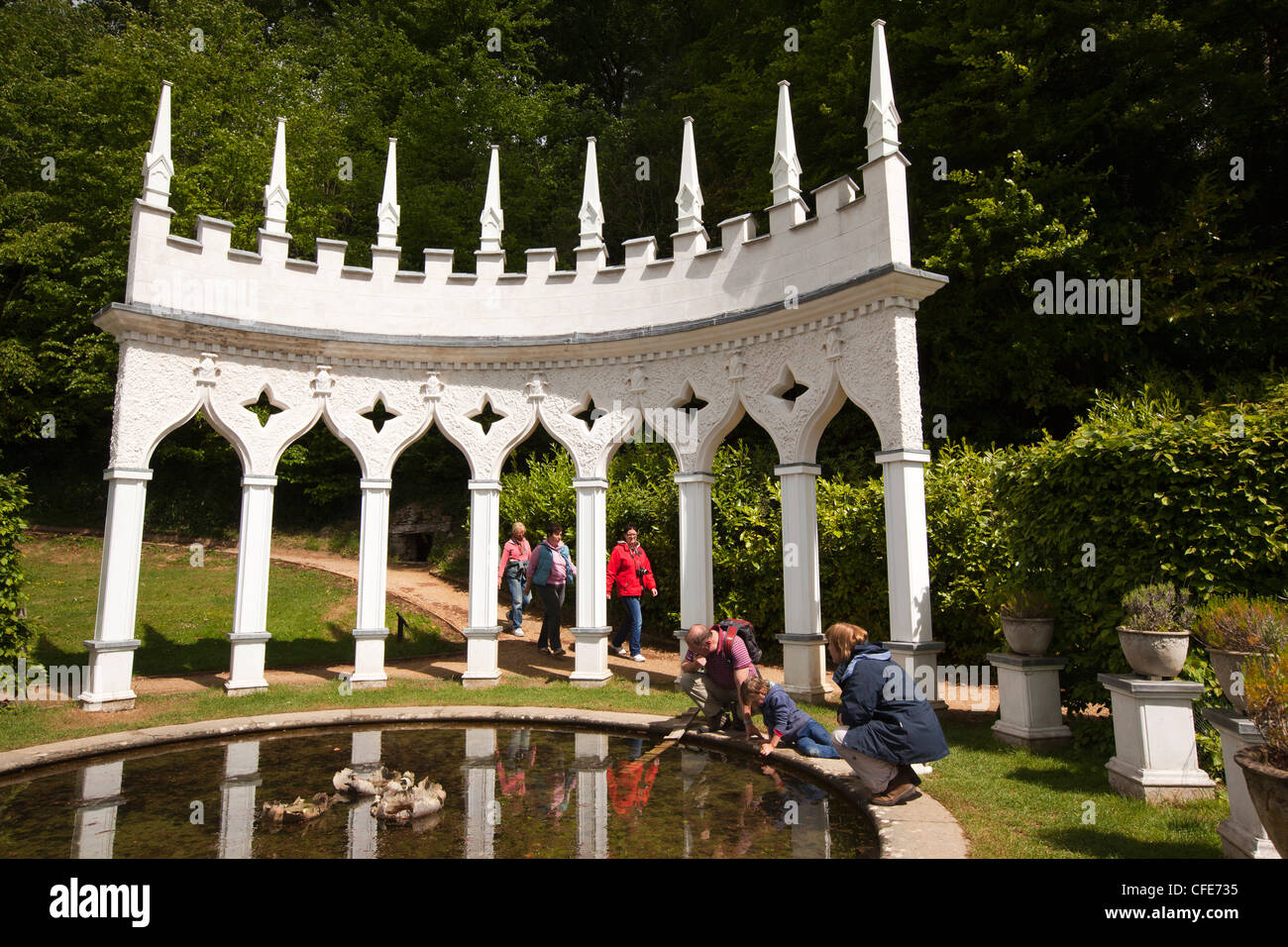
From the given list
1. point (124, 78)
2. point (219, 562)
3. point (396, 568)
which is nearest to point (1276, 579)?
point (396, 568)

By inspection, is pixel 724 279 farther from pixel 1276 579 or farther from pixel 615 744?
pixel 1276 579

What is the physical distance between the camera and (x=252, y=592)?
36.7ft

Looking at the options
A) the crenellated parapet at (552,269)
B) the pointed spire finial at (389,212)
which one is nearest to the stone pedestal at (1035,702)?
the crenellated parapet at (552,269)

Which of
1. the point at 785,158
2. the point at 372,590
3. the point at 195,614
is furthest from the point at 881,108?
the point at 195,614

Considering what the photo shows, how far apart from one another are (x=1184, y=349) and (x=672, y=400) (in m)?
9.91

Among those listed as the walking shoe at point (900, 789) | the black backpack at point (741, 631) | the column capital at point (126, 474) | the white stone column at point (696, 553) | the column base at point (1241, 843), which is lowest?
the walking shoe at point (900, 789)

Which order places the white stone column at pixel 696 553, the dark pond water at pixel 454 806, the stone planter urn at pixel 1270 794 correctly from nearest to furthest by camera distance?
the stone planter urn at pixel 1270 794
the dark pond water at pixel 454 806
the white stone column at pixel 696 553

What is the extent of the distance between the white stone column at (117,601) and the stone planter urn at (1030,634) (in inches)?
399

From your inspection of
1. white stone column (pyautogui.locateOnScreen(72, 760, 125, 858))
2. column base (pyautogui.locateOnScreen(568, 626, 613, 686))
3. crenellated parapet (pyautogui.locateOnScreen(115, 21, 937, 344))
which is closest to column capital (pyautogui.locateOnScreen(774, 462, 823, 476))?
crenellated parapet (pyautogui.locateOnScreen(115, 21, 937, 344))

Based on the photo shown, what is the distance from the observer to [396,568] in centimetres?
2136

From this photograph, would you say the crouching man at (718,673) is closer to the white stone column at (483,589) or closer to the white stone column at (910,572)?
the white stone column at (910,572)

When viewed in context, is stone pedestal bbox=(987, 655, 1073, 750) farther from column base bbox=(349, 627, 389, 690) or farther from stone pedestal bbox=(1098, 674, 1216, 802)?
column base bbox=(349, 627, 389, 690)

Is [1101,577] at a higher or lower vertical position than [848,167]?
lower

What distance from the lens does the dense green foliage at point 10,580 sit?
9107mm
